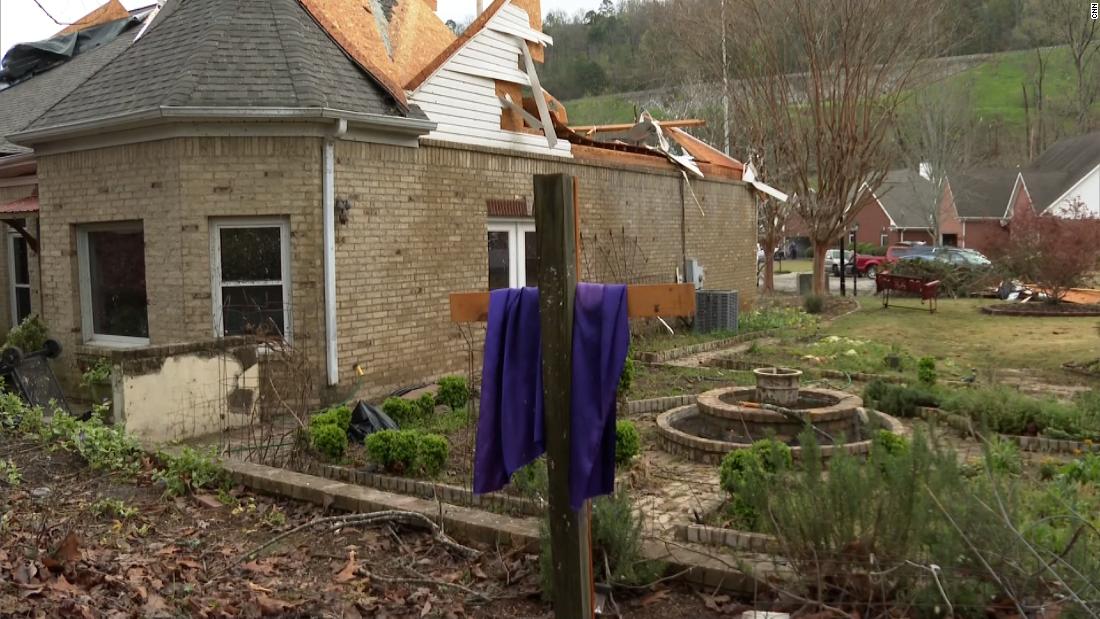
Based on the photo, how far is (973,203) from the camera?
53.4 meters

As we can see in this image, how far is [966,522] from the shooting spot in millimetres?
3838

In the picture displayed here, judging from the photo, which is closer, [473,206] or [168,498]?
[168,498]

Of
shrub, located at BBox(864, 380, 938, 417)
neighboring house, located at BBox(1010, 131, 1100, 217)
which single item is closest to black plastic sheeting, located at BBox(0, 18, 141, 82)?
shrub, located at BBox(864, 380, 938, 417)

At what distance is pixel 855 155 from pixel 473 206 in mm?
15631

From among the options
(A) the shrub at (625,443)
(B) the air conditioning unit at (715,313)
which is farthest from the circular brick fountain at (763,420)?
(B) the air conditioning unit at (715,313)

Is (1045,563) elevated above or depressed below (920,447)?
below

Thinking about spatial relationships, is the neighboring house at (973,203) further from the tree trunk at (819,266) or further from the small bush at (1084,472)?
the small bush at (1084,472)

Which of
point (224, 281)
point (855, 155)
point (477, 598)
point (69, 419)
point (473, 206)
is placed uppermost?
point (855, 155)

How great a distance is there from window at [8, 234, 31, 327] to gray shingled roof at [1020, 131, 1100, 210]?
50.1m

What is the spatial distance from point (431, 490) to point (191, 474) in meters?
1.97

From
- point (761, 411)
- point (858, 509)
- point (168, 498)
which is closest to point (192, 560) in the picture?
point (168, 498)

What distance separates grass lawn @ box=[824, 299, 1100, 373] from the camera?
14961mm

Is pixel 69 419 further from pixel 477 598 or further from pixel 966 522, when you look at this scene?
pixel 966 522

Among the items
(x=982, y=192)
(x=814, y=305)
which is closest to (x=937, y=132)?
(x=982, y=192)
